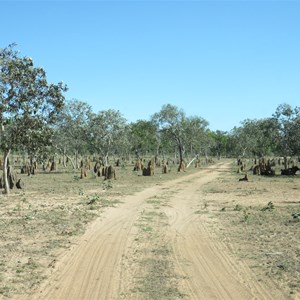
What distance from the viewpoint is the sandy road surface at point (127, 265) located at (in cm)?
748

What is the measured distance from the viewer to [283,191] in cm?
2625

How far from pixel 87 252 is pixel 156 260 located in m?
1.80

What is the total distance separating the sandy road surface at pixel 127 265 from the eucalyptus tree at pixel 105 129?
3992 cm

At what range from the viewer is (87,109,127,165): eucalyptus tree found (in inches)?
2117

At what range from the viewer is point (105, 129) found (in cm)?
5456

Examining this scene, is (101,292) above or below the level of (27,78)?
below

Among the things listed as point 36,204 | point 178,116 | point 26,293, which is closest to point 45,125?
point 36,204

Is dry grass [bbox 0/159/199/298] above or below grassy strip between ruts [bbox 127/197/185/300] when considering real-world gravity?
above

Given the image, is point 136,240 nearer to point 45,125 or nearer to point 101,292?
point 101,292

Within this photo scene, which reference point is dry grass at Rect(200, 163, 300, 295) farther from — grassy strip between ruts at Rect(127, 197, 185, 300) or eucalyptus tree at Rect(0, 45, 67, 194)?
eucalyptus tree at Rect(0, 45, 67, 194)

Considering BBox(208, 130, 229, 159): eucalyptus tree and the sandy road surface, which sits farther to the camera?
BBox(208, 130, 229, 159): eucalyptus tree

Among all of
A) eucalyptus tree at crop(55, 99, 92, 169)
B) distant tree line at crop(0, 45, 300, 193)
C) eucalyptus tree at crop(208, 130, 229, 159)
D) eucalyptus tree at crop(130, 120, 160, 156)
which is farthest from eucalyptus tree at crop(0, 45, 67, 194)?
eucalyptus tree at crop(208, 130, 229, 159)

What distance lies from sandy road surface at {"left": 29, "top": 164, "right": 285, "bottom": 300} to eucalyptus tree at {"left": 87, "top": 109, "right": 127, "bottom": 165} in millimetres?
39918

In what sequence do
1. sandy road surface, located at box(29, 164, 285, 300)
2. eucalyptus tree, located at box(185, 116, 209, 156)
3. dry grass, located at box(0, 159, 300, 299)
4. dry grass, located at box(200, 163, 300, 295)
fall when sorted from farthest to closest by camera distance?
eucalyptus tree, located at box(185, 116, 209, 156)
dry grass, located at box(200, 163, 300, 295)
dry grass, located at box(0, 159, 300, 299)
sandy road surface, located at box(29, 164, 285, 300)
